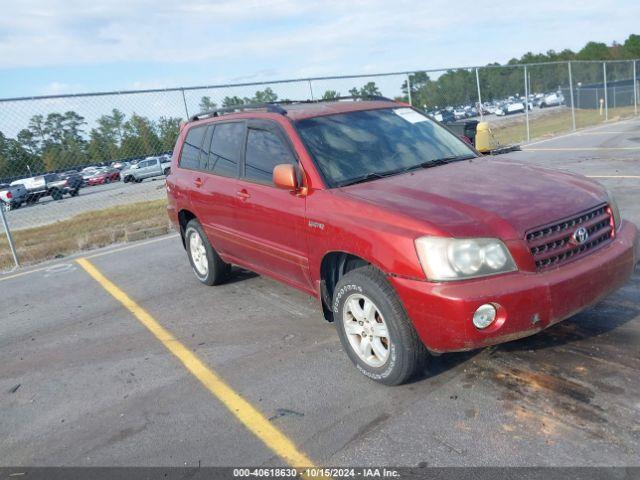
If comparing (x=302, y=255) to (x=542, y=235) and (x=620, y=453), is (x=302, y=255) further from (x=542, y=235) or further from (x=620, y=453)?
(x=620, y=453)

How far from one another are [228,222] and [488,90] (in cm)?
1594

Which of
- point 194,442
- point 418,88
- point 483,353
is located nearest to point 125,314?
point 194,442

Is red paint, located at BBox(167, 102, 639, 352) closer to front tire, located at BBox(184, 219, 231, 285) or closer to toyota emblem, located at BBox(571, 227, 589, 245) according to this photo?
toyota emblem, located at BBox(571, 227, 589, 245)

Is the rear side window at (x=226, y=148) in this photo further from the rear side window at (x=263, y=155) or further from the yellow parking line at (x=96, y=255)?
the yellow parking line at (x=96, y=255)

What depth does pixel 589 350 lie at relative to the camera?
362cm

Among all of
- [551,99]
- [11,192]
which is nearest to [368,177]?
[11,192]

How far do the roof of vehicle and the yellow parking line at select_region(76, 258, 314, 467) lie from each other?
2041mm

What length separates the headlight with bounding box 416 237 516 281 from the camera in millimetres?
3037

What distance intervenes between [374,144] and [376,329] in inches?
60.9

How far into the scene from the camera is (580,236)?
331 cm

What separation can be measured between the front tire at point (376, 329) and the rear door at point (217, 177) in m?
1.68

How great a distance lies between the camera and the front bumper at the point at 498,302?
297 cm

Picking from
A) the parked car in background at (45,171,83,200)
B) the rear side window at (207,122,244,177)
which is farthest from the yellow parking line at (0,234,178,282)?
the rear side window at (207,122,244,177)

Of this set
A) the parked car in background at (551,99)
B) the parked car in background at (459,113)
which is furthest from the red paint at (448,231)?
the parked car in background at (551,99)
